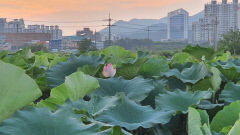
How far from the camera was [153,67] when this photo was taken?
708 millimetres

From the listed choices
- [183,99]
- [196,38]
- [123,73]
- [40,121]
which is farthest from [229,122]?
[196,38]

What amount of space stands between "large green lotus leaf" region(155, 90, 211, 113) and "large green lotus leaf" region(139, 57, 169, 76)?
20cm

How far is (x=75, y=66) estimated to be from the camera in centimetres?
71

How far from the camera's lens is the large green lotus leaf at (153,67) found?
0.70 metres

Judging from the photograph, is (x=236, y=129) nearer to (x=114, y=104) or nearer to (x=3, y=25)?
(x=114, y=104)

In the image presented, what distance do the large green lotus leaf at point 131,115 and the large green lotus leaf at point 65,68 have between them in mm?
262

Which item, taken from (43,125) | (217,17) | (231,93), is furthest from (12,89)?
(217,17)

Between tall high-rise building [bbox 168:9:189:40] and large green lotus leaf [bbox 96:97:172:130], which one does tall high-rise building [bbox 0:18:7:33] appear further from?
large green lotus leaf [bbox 96:97:172:130]

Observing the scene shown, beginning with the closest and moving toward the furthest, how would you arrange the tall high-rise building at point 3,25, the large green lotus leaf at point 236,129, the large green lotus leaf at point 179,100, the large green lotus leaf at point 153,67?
the large green lotus leaf at point 236,129
the large green lotus leaf at point 179,100
the large green lotus leaf at point 153,67
the tall high-rise building at point 3,25

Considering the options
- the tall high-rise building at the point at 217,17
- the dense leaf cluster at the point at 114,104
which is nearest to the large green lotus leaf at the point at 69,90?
the dense leaf cluster at the point at 114,104

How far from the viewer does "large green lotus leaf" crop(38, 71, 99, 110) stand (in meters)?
0.41

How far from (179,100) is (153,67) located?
0.22 m

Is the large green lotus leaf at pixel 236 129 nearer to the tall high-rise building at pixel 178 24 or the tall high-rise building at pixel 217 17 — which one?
the tall high-rise building at pixel 217 17

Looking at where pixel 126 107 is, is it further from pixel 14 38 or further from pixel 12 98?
pixel 14 38
